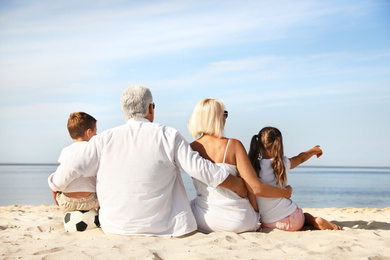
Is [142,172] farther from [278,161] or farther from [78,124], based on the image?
[278,161]

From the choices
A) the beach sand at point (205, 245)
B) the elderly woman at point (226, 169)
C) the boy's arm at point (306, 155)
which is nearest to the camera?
the beach sand at point (205, 245)

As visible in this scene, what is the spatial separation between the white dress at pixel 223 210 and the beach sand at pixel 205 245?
13cm

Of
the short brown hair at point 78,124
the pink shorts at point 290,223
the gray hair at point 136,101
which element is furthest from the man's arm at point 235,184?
the short brown hair at point 78,124

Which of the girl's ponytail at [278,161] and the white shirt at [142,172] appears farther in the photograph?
the girl's ponytail at [278,161]

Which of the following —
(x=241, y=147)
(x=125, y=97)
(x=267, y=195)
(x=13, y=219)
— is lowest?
(x=13, y=219)

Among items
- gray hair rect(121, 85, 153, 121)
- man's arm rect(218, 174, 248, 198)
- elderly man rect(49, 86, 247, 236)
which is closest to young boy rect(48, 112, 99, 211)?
elderly man rect(49, 86, 247, 236)

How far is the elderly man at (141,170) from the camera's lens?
4062mm

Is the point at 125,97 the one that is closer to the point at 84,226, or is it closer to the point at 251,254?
the point at 84,226

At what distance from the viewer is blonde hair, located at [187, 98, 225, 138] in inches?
170

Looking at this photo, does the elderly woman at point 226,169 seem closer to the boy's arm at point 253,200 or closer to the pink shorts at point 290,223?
the boy's arm at point 253,200

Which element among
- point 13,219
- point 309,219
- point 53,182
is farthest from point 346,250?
point 13,219

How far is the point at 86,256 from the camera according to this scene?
3.43m

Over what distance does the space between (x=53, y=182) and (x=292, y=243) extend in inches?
103

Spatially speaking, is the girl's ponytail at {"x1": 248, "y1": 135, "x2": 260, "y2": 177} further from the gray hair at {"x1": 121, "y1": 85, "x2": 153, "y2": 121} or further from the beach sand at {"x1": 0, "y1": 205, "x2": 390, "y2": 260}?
the gray hair at {"x1": 121, "y1": 85, "x2": 153, "y2": 121}
